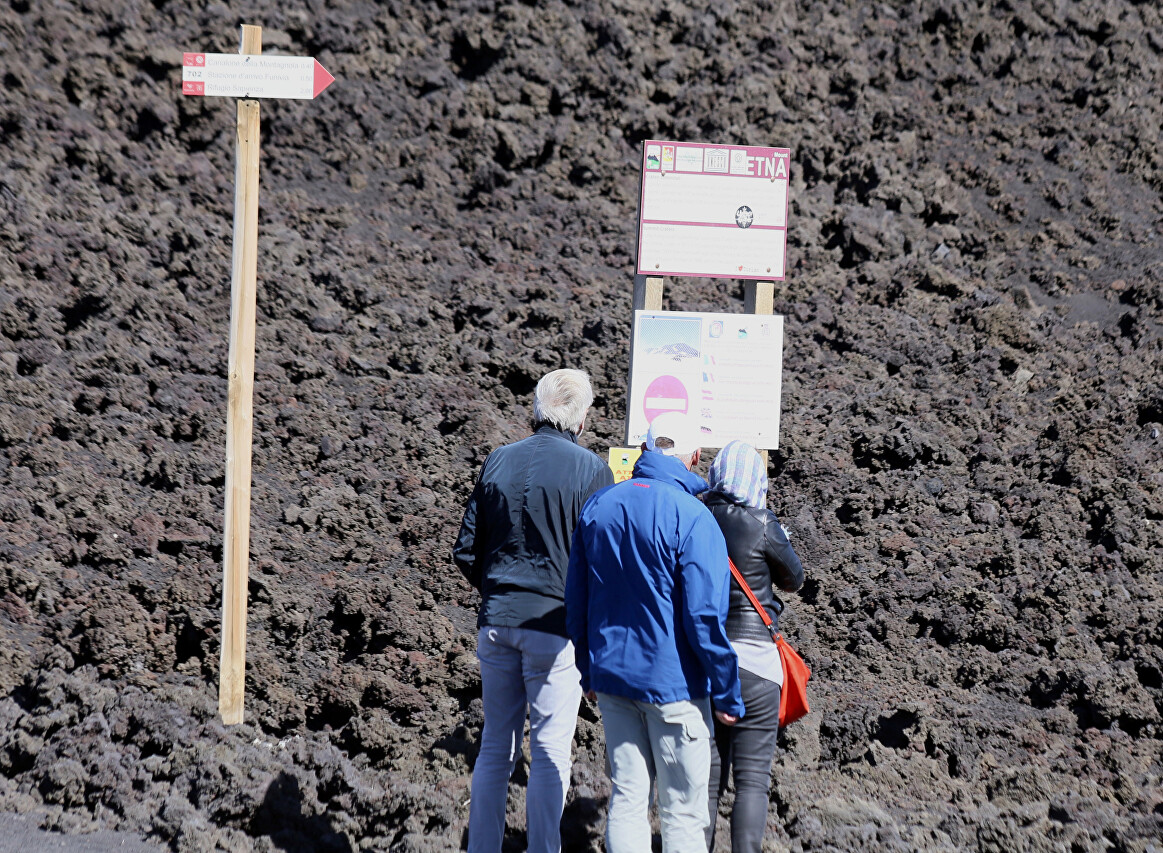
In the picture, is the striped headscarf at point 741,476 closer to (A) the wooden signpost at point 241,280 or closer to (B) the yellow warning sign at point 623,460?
(B) the yellow warning sign at point 623,460

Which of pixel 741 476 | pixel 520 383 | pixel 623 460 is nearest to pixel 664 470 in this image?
pixel 741 476

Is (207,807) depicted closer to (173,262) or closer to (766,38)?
(173,262)

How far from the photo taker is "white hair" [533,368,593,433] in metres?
3.33

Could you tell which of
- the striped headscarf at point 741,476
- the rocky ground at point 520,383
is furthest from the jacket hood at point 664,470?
the rocky ground at point 520,383

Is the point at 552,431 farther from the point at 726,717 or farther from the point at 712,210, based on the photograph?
the point at 712,210

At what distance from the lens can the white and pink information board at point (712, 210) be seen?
410 cm

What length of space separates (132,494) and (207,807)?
2.31m

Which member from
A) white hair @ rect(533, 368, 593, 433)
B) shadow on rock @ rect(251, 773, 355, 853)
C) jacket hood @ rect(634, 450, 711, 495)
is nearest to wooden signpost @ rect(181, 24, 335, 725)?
shadow on rock @ rect(251, 773, 355, 853)

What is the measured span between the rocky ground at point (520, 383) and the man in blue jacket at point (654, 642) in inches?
45.6

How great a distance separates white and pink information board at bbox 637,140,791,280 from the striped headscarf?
3.57ft

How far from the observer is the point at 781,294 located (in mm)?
7699

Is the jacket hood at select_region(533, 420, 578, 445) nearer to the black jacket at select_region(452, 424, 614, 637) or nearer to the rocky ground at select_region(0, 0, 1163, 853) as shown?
the black jacket at select_region(452, 424, 614, 637)

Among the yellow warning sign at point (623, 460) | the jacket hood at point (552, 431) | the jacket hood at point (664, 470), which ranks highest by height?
the jacket hood at point (552, 431)

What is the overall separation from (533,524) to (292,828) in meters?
1.83
